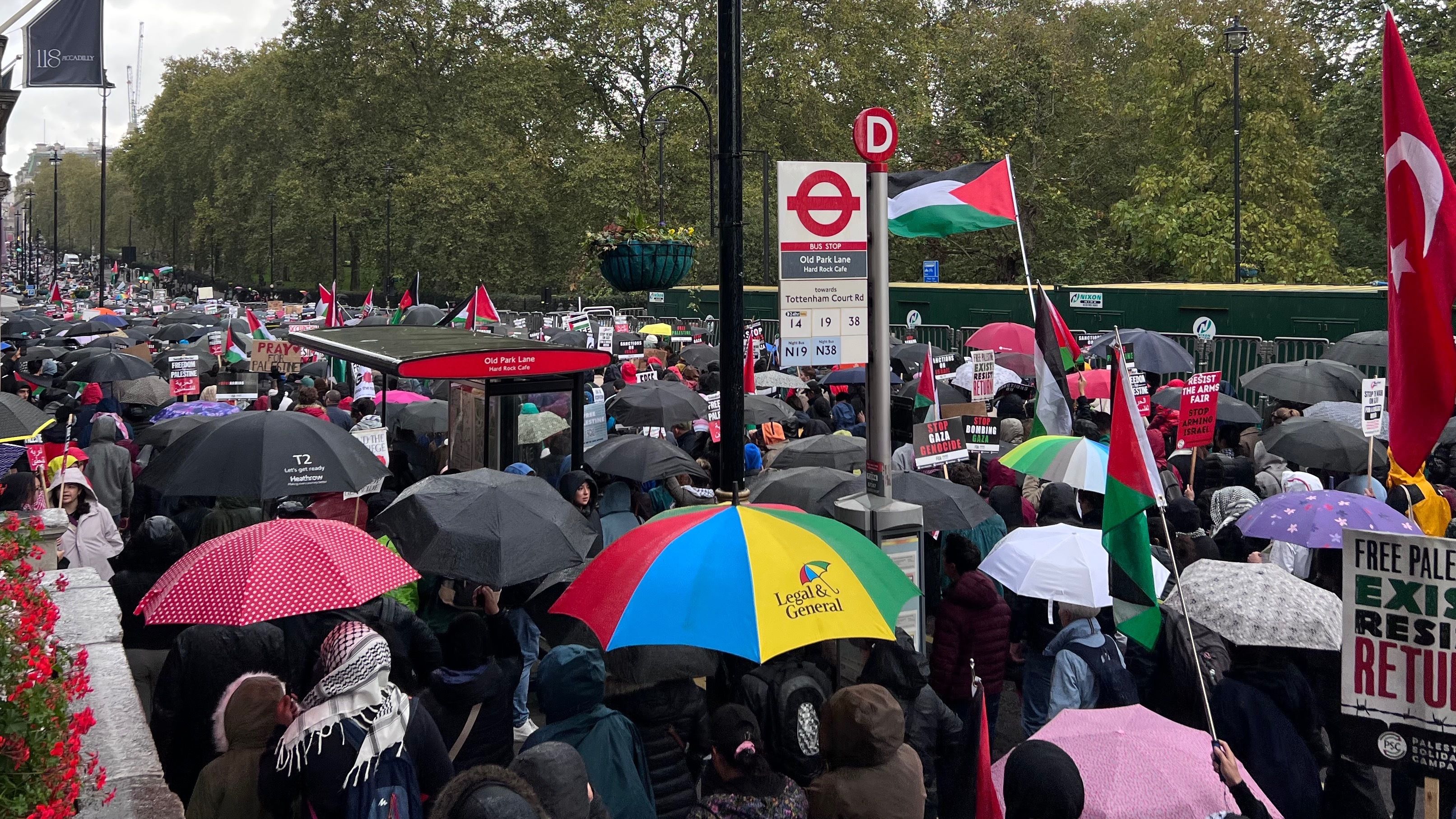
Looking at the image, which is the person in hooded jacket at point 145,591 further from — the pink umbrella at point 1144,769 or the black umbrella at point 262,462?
Answer: the pink umbrella at point 1144,769

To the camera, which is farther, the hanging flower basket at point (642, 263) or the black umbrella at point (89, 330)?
the black umbrella at point (89, 330)

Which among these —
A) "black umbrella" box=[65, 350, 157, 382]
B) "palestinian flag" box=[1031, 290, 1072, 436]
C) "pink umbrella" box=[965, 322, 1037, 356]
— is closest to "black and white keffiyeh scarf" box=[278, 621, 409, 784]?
"palestinian flag" box=[1031, 290, 1072, 436]

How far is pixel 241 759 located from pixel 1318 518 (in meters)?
5.81

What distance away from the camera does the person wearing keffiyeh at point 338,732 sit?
402 cm

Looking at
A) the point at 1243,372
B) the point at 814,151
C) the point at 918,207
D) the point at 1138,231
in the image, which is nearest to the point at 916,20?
the point at 814,151

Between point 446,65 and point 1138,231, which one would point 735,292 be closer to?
point 1138,231

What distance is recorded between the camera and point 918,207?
893cm

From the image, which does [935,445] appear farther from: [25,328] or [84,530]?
[25,328]

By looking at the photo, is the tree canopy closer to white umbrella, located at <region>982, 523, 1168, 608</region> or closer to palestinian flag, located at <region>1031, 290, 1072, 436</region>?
palestinian flag, located at <region>1031, 290, 1072, 436</region>

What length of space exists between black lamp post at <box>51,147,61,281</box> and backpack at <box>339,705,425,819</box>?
68.6 m

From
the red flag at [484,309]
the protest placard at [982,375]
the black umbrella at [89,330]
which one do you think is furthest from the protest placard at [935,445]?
the black umbrella at [89,330]

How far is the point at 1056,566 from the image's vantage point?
21.4ft

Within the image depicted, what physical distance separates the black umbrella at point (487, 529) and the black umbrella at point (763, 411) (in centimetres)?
541

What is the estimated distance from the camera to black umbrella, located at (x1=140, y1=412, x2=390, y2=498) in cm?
769
